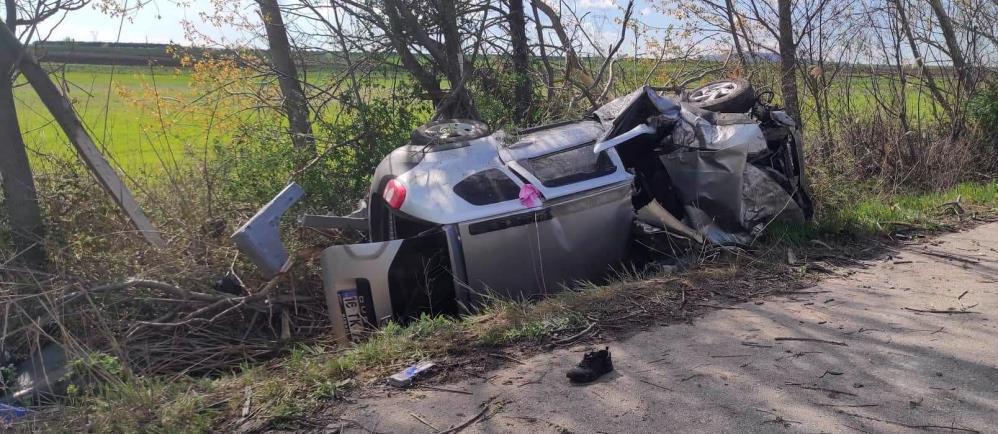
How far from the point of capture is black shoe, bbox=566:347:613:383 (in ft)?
12.7

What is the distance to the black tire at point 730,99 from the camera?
730 centimetres

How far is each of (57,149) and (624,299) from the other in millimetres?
5426

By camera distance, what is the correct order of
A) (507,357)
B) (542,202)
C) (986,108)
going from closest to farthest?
1. (507,357)
2. (542,202)
3. (986,108)

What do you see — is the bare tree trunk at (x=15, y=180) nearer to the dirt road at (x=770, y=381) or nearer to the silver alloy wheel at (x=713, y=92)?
the dirt road at (x=770, y=381)

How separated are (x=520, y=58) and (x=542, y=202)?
4.76m

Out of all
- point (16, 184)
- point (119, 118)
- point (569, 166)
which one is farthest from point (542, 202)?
point (119, 118)

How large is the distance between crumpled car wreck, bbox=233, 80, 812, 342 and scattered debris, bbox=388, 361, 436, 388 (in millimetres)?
1139

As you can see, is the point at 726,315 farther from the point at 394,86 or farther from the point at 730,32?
the point at 730,32

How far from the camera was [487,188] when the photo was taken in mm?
5605

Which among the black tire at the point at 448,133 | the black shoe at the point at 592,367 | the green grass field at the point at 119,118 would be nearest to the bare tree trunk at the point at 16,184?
the green grass field at the point at 119,118

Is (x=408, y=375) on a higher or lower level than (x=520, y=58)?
lower

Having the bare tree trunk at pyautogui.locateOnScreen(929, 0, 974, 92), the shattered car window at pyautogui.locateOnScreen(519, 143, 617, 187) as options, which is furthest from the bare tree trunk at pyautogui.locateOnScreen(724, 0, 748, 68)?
the shattered car window at pyautogui.locateOnScreen(519, 143, 617, 187)

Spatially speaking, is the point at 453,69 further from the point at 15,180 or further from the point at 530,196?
the point at 15,180

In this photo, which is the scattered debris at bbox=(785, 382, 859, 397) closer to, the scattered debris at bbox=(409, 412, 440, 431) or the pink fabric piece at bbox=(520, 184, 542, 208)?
the scattered debris at bbox=(409, 412, 440, 431)
